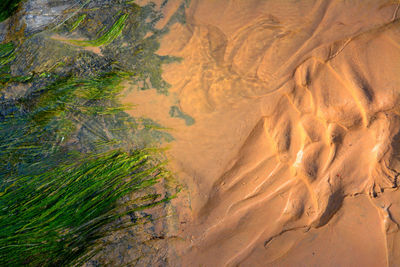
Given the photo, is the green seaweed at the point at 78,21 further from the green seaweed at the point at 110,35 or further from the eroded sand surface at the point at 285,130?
the eroded sand surface at the point at 285,130

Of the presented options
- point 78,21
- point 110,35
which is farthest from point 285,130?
point 78,21

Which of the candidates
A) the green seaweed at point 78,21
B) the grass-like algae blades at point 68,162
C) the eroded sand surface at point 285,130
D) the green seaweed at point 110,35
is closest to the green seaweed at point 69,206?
the grass-like algae blades at point 68,162

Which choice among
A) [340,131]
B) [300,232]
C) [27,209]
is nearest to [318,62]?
[340,131]

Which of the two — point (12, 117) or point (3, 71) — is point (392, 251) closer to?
point (12, 117)

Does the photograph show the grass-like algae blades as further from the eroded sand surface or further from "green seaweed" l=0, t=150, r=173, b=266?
the eroded sand surface

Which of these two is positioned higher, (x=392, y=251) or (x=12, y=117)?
(x=392, y=251)

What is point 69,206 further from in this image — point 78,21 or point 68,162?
point 78,21
